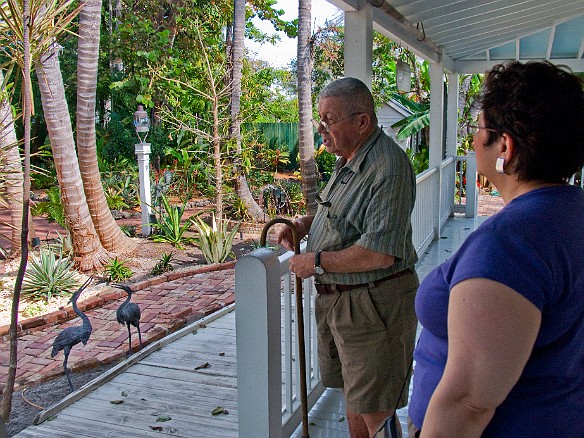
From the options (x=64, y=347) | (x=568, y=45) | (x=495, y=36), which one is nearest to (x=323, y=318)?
(x=64, y=347)

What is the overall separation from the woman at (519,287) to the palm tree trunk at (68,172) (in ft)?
24.4

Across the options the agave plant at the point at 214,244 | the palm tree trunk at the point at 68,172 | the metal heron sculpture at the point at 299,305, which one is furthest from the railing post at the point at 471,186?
the metal heron sculpture at the point at 299,305

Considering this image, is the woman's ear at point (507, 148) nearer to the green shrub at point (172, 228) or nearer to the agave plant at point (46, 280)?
the agave plant at point (46, 280)

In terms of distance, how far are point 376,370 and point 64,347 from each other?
119 inches

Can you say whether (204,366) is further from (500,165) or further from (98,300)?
(500,165)

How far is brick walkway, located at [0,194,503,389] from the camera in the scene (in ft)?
17.1

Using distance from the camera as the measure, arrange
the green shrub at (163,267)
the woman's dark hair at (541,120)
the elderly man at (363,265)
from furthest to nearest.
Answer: the green shrub at (163,267)
the elderly man at (363,265)
the woman's dark hair at (541,120)

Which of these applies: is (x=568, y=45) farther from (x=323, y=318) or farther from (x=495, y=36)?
(x=323, y=318)

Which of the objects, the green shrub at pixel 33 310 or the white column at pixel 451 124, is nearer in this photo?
the green shrub at pixel 33 310

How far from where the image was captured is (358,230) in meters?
2.06

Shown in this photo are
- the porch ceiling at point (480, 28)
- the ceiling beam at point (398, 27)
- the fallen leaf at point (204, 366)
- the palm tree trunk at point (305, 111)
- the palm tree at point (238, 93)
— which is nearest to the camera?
the ceiling beam at point (398, 27)

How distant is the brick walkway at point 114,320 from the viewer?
5215 mm

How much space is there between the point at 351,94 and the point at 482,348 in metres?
1.29

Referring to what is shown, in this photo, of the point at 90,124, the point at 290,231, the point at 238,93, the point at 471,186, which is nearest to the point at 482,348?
the point at 290,231
